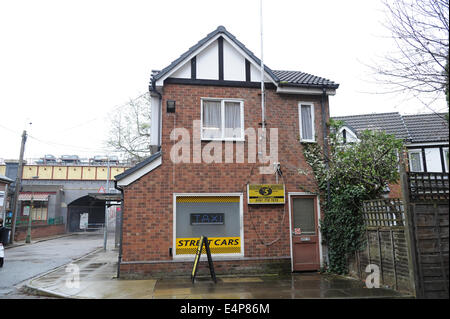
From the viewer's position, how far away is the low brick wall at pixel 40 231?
2730 centimetres

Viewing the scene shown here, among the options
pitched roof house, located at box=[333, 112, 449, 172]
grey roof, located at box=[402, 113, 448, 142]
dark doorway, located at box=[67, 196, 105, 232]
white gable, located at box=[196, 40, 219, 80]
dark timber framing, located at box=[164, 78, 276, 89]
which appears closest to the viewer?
dark timber framing, located at box=[164, 78, 276, 89]

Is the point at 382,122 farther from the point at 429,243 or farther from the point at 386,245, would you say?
the point at 429,243

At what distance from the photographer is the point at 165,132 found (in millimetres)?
10641

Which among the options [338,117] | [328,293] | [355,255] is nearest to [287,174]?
[355,255]

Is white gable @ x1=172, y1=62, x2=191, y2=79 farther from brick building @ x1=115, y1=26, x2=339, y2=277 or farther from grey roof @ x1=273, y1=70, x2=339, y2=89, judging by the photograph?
grey roof @ x1=273, y1=70, x2=339, y2=89

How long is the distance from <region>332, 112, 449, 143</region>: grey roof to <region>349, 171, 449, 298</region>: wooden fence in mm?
12036

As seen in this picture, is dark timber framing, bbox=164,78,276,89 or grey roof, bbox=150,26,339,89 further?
dark timber framing, bbox=164,78,276,89

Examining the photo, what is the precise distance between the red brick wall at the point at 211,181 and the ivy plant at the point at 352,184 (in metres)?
0.85

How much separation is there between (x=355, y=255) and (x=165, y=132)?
662 centimetres

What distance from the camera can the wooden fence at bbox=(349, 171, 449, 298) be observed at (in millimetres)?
7141

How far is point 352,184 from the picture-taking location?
10.4 m

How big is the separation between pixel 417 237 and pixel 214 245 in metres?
5.50

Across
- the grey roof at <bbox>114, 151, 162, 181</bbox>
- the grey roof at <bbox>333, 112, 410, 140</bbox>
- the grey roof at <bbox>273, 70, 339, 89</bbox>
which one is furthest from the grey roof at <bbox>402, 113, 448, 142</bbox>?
the grey roof at <bbox>114, 151, 162, 181</bbox>

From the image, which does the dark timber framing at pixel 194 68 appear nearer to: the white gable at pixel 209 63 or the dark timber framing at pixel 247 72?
the white gable at pixel 209 63
